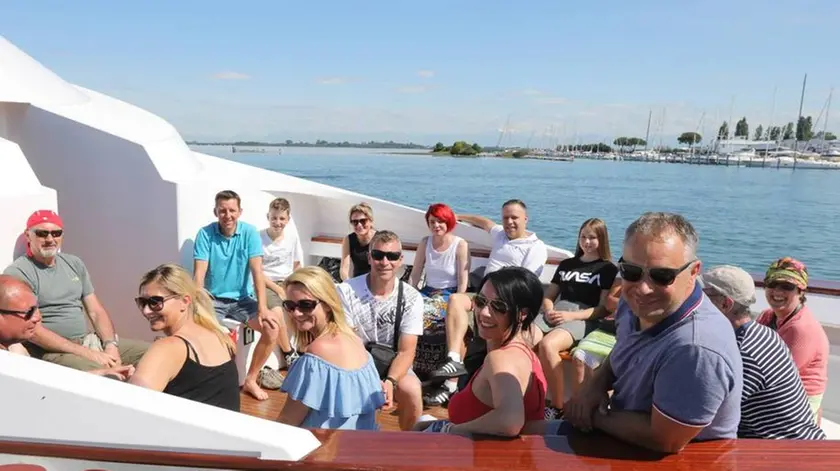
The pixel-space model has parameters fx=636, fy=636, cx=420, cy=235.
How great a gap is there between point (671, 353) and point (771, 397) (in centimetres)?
63

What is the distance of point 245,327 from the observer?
3.38 m

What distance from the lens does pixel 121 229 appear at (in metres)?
3.58

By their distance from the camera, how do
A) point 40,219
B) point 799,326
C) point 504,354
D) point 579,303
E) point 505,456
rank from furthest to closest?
point 579,303 → point 40,219 → point 799,326 → point 504,354 → point 505,456

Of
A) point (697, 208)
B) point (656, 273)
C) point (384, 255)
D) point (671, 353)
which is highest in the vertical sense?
point (656, 273)

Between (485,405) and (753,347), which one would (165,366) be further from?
(753,347)

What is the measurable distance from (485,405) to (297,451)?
0.52 meters

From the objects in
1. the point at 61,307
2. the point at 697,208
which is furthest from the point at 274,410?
the point at 697,208

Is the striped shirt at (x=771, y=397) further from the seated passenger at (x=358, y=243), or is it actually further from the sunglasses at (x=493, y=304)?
the seated passenger at (x=358, y=243)

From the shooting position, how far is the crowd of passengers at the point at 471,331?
127 cm

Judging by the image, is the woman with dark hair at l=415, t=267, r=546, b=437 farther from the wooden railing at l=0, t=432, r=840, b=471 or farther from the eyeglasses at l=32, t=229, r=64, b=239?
the eyeglasses at l=32, t=229, r=64, b=239

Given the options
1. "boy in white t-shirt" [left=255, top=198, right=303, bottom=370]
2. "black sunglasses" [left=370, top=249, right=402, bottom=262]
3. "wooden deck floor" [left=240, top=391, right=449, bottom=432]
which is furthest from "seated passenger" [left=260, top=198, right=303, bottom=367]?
"black sunglasses" [left=370, top=249, right=402, bottom=262]

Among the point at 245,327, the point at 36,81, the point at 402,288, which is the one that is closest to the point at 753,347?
the point at 402,288

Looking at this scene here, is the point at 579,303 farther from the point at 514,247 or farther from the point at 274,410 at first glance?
the point at 274,410

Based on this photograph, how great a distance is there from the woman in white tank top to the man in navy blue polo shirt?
2.39m
